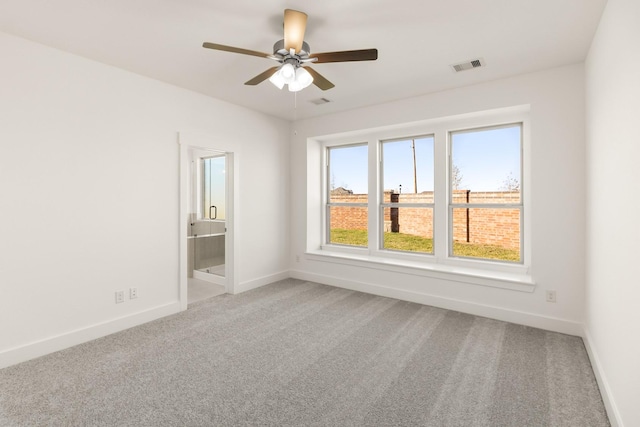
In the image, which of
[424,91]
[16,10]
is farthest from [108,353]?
[424,91]

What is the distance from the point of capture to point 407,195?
4766 mm

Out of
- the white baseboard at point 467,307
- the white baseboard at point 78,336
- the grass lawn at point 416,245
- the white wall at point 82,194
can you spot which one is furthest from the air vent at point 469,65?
the white baseboard at point 78,336

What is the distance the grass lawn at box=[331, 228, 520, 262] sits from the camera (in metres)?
4.01

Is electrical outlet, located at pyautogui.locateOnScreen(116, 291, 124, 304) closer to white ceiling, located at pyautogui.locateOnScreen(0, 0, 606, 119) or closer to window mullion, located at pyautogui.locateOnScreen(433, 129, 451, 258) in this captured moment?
white ceiling, located at pyautogui.locateOnScreen(0, 0, 606, 119)

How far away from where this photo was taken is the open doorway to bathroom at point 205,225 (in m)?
3.96

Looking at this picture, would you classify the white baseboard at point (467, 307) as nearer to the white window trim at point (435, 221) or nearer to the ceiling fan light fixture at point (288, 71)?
the white window trim at point (435, 221)

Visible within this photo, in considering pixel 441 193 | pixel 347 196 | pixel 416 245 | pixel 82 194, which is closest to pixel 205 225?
pixel 347 196

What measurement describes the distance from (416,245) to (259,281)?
2.52m

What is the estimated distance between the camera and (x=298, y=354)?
280 cm

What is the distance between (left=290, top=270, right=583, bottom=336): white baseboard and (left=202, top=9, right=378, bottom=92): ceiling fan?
303cm

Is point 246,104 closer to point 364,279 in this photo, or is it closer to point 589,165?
point 364,279

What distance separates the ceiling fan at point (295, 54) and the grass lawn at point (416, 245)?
2927 mm

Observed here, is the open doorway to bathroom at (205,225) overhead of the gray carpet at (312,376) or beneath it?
overhead

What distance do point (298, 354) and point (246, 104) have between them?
3.50m
